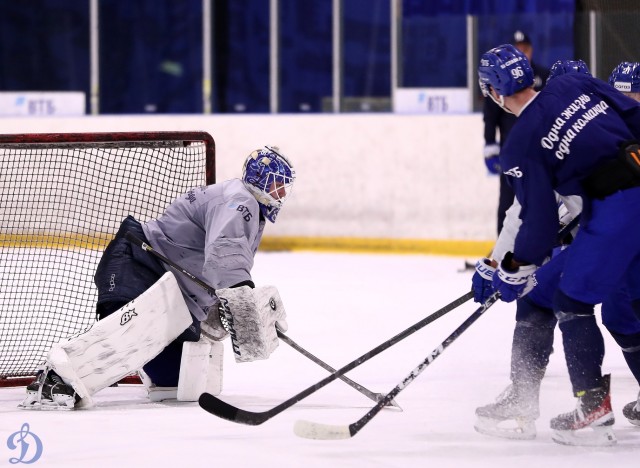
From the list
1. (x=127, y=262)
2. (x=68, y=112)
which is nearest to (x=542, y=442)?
(x=127, y=262)

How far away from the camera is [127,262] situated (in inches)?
141

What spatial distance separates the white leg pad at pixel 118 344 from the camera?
336 cm

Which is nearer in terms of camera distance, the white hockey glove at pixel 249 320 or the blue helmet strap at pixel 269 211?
the white hockey glove at pixel 249 320

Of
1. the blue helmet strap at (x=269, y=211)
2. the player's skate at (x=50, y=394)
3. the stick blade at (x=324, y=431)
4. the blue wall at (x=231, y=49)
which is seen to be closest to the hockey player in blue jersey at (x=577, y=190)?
the stick blade at (x=324, y=431)

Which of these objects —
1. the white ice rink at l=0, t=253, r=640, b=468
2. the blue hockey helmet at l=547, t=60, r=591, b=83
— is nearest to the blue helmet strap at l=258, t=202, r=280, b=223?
the white ice rink at l=0, t=253, r=640, b=468

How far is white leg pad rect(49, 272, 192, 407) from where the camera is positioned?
3.36m

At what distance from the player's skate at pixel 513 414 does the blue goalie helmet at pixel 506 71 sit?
29.6 inches

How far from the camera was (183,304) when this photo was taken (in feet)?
11.4

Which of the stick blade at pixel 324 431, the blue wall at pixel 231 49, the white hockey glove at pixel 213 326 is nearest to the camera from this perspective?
the stick blade at pixel 324 431

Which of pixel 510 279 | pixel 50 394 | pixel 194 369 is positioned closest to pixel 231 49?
pixel 194 369

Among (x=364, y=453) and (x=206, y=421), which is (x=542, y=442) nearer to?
(x=364, y=453)

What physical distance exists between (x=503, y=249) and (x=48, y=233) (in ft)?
7.35

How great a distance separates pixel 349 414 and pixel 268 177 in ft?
2.23

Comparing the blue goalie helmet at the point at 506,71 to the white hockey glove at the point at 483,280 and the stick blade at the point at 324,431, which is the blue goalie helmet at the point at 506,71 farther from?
the stick blade at the point at 324,431
